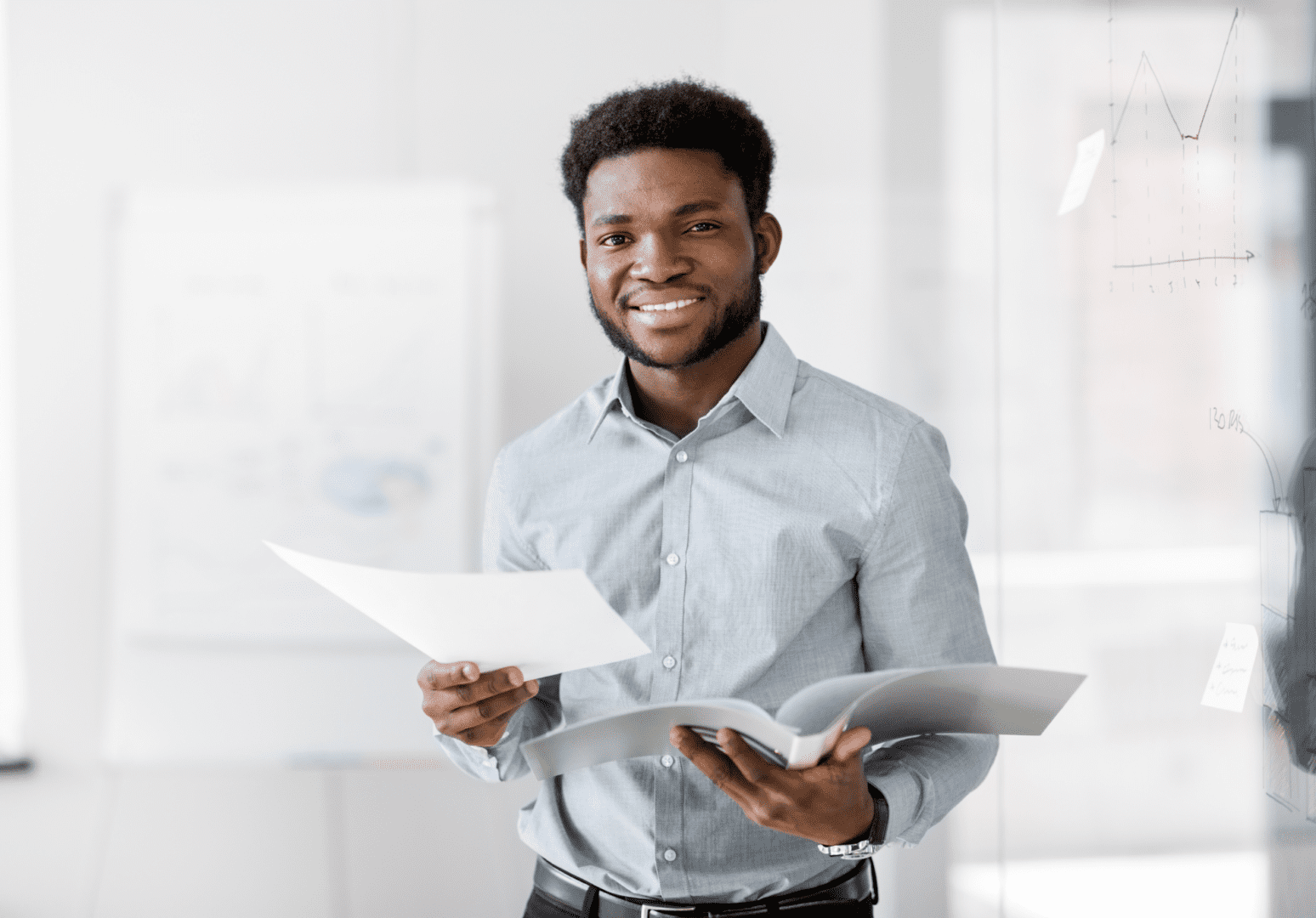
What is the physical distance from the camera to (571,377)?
210 cm

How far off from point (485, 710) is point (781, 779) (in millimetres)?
284

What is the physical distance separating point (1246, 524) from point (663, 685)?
601 millimetres

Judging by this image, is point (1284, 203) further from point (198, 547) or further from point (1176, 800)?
point (198, 547)

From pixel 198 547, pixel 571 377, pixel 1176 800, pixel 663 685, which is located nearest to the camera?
pixel 663 685

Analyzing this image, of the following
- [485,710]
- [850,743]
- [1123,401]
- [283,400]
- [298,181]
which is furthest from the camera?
[298,181]

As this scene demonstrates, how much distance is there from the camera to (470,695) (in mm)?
882

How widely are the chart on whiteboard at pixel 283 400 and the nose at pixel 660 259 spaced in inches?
39.3

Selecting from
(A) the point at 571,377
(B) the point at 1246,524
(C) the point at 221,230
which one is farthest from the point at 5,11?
(B) the point at 1246,524

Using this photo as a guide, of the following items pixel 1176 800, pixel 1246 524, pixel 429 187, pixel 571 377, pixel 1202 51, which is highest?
pixel 429 187

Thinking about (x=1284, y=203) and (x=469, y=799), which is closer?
(x=1284, y=203)

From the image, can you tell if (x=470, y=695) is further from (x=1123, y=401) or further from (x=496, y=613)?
(x=1123, y=401)

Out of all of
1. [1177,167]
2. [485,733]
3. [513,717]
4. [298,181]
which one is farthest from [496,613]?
[298,181]

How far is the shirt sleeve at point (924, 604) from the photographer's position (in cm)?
97

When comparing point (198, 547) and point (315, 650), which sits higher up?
point (198, 547)
